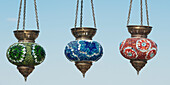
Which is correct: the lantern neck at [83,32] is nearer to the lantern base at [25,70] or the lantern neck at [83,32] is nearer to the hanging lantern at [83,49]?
the hanging lantern at [83,49]

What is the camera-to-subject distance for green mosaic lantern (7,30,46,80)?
1619 cm

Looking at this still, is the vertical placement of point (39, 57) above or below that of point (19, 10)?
below

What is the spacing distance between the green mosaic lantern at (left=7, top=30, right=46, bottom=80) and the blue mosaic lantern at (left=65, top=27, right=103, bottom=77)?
2.23 ft

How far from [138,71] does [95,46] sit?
1.37 m

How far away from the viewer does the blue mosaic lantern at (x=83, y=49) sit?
52.7 ft

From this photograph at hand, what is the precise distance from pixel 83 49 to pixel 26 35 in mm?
1383

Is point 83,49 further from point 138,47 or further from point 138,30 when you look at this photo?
point 138,30

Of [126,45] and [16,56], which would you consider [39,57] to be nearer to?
[16,56]

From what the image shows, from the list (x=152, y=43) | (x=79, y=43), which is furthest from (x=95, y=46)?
(x=152, y=43)

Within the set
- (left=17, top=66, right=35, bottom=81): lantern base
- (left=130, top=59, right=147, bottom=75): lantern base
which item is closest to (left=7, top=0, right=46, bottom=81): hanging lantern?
(left=17, top=66, right=35, bottom=81): lantern base

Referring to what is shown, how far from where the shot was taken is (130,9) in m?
16.4

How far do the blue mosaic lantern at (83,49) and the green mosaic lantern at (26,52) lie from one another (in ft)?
2.23

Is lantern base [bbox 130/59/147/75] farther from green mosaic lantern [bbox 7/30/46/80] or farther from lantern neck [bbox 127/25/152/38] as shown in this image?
green mosaic lantern [bbox 7/30/46/80]

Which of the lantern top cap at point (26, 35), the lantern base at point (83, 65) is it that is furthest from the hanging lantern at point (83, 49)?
the lantern top cap at point (26, 35)
